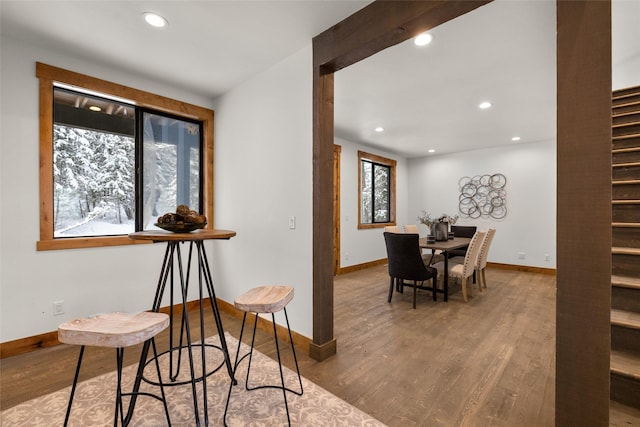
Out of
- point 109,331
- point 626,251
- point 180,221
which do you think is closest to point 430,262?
point 626,251

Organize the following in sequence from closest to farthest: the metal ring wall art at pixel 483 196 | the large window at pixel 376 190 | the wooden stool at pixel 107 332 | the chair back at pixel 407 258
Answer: the wooden stool at pixel 107 332
the chair back at pixel 407 258
the metal ring wall art at pixel 483 196
the large window at pixel 376 190

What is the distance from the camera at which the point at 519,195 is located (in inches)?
229

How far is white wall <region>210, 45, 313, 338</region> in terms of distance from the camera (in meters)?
2.46

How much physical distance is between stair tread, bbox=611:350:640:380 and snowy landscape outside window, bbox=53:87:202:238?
388 cm

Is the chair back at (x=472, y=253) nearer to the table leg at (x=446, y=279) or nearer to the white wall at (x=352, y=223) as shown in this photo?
the table leg at (x=446, y=279)

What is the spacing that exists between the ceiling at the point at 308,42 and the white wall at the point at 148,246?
23 cm

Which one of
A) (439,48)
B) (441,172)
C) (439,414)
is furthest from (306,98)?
(441,172)

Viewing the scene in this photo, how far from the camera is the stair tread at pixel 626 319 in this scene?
5.52 feet

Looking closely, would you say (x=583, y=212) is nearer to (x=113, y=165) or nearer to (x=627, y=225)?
(x=627, y=225)

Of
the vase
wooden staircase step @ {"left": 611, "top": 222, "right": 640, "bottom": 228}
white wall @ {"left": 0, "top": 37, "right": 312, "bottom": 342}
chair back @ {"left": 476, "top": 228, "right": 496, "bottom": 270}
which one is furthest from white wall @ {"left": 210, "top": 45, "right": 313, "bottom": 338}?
chair back @ {"left": 476, "top": 228, "right": 496, "bottom": 270}

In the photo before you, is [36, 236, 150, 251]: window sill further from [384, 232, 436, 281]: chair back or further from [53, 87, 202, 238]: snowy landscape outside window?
[384, 232, 436, 281]: chair back

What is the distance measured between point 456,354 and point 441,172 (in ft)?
17.2

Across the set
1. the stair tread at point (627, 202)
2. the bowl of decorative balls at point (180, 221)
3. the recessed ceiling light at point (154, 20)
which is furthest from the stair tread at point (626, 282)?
the recessed ceiling light at point (154, 20)

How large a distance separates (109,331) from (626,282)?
2.94 m
